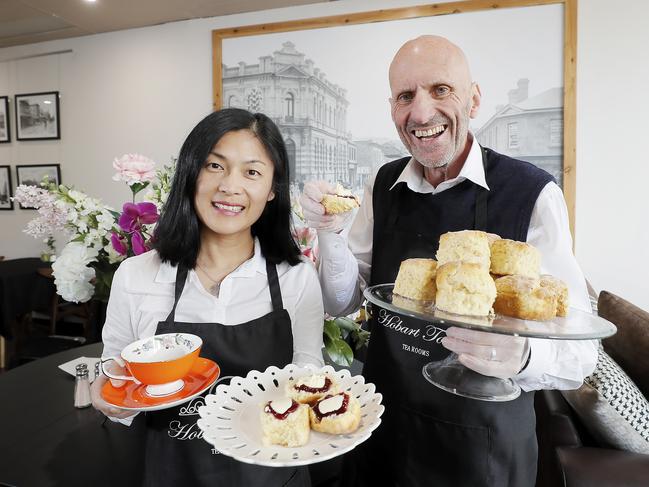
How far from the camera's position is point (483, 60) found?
3561 mm

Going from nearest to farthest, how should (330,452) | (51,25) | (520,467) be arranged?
(330,452) < (520,467) < (51,25)

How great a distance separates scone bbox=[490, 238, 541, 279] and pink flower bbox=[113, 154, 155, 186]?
124cm

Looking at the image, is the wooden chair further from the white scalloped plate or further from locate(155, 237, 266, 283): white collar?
the white scalloped plate

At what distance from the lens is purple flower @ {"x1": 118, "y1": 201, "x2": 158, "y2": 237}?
4.90ft

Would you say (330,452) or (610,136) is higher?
(610,136)

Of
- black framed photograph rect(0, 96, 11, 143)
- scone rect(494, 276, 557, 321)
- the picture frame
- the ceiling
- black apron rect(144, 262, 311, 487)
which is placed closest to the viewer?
scone rect(494, 276, 557, 321)

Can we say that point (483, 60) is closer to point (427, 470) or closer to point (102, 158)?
point (427, 470)

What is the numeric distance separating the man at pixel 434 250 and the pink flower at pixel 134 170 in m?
0.72

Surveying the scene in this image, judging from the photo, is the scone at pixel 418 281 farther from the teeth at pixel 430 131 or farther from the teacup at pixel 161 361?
the teacup at pixel 161 361

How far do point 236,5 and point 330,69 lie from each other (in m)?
1.08

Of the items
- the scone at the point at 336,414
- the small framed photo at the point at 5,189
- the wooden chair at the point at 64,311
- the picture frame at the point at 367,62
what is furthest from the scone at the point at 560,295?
the small framed photo at the point at 5,189

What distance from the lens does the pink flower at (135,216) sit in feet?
4.90

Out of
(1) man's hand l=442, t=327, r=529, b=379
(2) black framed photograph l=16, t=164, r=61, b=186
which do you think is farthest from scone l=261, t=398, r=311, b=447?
(2) black framed photograph l=16, t=164, r=61, b=186

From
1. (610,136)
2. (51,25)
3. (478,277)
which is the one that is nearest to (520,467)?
(478,277)
